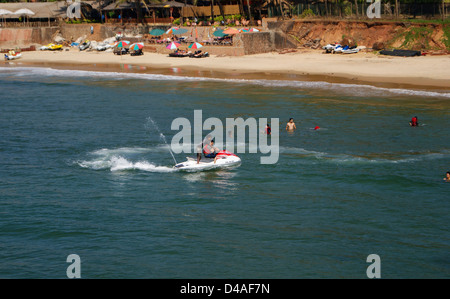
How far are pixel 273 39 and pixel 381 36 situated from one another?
1184 centimetres

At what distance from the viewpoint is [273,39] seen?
63188 mm

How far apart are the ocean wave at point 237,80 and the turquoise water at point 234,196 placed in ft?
7.04

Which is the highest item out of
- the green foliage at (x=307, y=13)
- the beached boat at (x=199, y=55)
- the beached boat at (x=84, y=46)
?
the green foliage at (x=307, y=13)

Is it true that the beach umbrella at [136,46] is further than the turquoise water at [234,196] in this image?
Yes

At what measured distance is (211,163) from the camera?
2617cm

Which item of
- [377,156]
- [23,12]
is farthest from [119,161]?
[23,12]

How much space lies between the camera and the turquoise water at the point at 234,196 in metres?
17.8

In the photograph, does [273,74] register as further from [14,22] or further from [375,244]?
[14,22]

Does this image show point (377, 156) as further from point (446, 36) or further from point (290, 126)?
point (446, 36)

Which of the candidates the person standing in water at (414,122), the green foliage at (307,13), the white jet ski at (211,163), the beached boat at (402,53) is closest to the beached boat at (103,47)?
the green foliage at (307,13)

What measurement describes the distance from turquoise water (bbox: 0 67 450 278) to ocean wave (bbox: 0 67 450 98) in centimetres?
215

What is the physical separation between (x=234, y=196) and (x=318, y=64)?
112 feet

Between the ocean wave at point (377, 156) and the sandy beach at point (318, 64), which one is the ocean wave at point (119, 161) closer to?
the ocean wave at point (377, 156)
